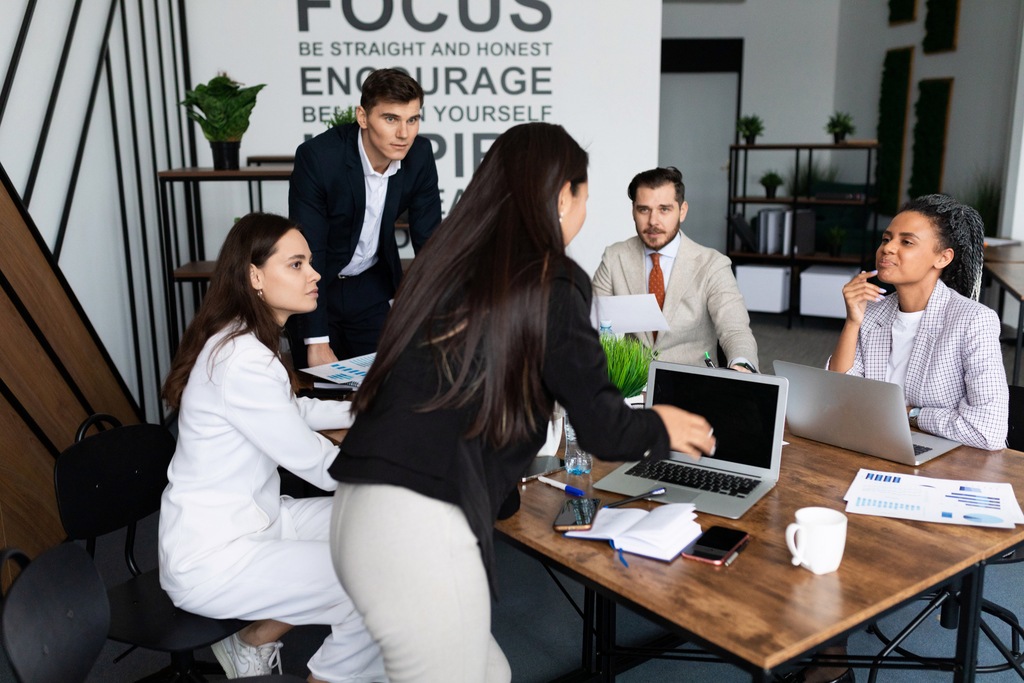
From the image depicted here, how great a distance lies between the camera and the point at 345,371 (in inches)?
105

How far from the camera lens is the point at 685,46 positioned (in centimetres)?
885

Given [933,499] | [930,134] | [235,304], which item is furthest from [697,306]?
[930,134]

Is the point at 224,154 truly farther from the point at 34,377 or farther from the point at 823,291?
the point at 823,291

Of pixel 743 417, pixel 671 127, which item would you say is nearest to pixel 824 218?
pixel 671 127

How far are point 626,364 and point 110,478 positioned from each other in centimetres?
124

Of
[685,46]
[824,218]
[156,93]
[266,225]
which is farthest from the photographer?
[685,46]

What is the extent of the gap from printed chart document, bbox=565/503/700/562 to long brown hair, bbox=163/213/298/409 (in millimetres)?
848

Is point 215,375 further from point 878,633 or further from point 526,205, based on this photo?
point 878,633

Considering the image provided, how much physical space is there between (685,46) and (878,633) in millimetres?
7322

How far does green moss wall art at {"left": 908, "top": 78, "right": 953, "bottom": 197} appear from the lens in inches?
281

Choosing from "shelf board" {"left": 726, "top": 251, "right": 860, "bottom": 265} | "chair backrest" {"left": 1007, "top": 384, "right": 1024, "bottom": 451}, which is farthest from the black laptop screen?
"shelf board" {"left": 726, "top": 251, "right": 860, "bottom": 265}

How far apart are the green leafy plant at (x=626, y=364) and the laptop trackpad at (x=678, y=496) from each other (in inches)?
11.9

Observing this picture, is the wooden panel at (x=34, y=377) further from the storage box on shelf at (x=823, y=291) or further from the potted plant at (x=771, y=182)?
the potted plant at (x=771, y=182)

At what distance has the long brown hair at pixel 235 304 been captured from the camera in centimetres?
208
